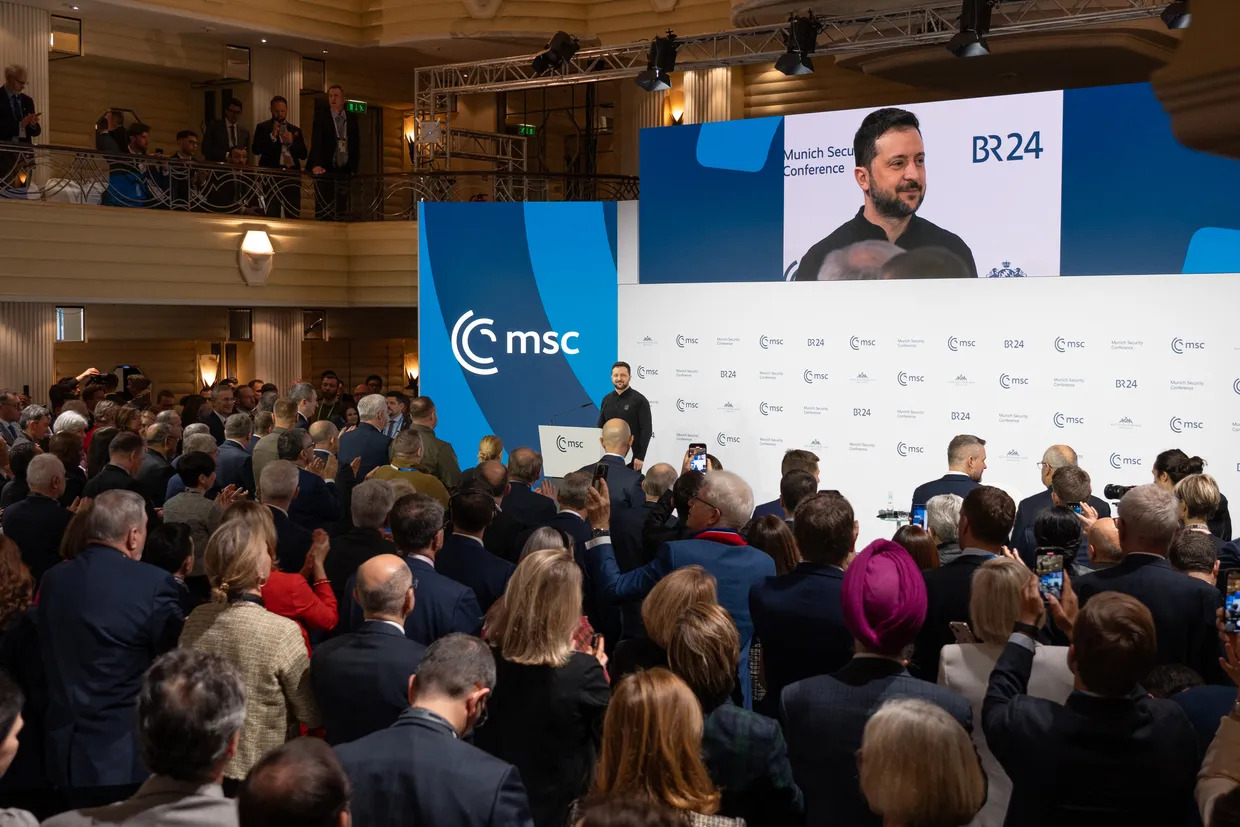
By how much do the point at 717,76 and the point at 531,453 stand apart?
11347 millimetres

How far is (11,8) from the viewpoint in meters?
14.1

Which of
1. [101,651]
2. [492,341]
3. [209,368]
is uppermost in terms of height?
[492,341]

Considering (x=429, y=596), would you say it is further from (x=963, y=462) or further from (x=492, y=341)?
(x=492, y=341)

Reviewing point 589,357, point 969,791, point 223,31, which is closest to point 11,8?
point 223,31

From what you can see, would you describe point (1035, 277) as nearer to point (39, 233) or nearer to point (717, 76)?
point (717, 76)

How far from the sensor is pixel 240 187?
580 inches

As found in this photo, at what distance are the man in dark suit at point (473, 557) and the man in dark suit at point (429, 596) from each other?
0.45 meters

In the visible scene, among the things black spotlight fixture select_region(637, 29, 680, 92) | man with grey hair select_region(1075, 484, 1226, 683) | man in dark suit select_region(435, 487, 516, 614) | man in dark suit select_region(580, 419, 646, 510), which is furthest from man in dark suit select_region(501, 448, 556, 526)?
black spotlight fixture select_region(637, 29, 680, 92)

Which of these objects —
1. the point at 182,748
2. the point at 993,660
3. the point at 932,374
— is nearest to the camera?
the point at 182,748

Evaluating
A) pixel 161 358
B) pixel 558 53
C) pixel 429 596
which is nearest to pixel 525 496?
pixel 429 596

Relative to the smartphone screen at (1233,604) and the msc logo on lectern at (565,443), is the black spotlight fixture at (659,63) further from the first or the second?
the smartphone screen at (1233,604)

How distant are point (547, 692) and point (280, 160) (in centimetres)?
1327

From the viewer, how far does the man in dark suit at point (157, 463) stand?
686cm

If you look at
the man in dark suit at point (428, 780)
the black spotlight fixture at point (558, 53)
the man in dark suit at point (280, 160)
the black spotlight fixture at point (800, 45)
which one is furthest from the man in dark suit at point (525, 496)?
the man in dark suit at point (280, 160)
